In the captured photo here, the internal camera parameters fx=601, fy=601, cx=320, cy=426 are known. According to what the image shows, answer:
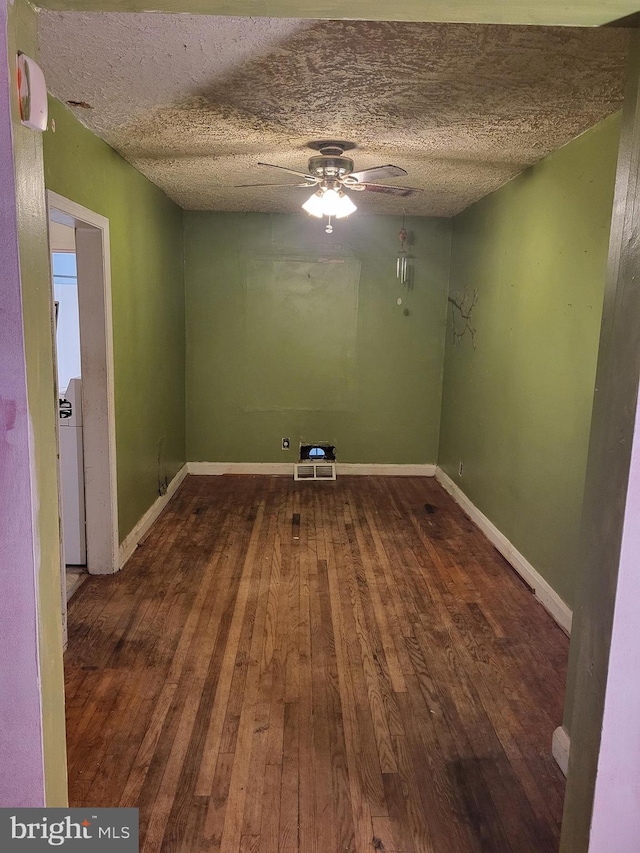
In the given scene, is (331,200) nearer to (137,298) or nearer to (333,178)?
(333,178)

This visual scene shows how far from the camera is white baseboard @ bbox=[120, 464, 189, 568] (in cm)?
362

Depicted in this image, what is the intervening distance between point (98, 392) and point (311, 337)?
247 centimetres

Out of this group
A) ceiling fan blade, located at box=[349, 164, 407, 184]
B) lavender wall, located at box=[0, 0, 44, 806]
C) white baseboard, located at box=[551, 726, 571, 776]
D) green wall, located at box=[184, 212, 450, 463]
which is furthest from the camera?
green wall, located at box=[184, 212, 450, 463]

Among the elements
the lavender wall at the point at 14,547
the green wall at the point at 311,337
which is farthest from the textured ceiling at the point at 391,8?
the green wall at the point at 311,337

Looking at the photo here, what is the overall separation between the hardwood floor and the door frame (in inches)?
9.3

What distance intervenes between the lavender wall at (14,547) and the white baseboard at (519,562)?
2.39 m

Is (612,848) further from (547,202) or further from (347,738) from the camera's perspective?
(547,202)

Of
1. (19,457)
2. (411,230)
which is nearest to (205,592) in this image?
(19,457)

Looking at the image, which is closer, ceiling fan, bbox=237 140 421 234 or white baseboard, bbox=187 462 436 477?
ceiling fan, bbox=237 140 421 234

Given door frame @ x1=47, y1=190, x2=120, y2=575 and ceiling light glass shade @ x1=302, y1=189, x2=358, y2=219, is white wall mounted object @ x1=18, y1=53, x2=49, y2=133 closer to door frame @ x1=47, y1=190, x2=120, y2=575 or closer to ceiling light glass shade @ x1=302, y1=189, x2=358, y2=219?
Answer: door frame @ x1=47, y1=190, x2=120, y2=575

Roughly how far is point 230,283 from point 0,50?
426 cm

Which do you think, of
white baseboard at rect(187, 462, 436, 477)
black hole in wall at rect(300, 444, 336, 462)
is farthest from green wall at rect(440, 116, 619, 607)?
black hole in wall at rect(300, 444, 336, 462)

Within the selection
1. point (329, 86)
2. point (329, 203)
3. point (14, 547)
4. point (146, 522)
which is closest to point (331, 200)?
point (329, 203)

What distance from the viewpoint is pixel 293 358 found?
5.38 metres
